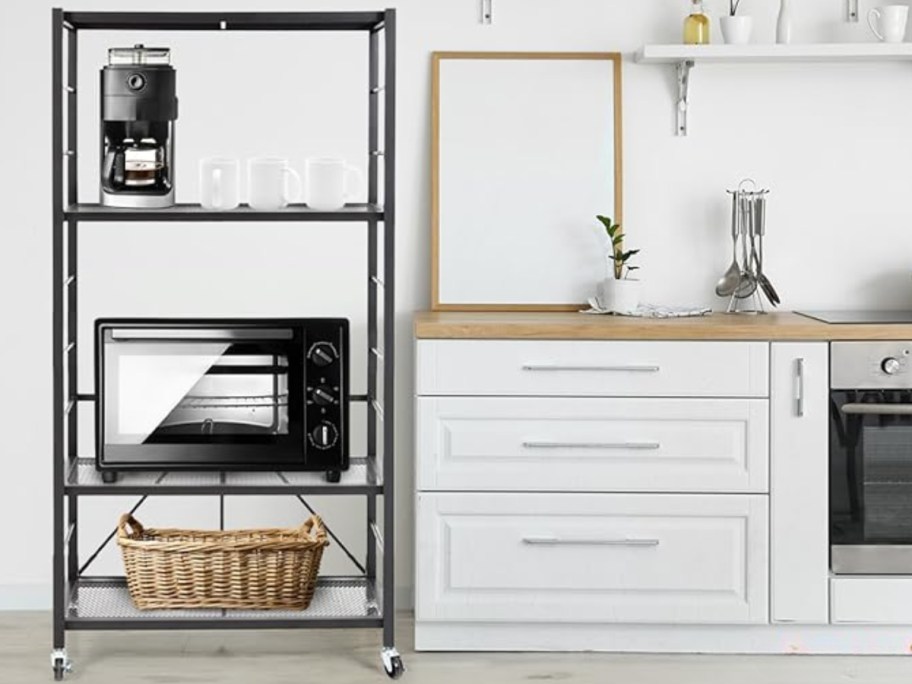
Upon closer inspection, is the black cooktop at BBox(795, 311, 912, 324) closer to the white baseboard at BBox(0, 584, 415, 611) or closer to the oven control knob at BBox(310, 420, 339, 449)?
the oven control knob at BBox(310, 420, 339, 449)

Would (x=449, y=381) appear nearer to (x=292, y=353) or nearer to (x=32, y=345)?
(x=292, y=353)

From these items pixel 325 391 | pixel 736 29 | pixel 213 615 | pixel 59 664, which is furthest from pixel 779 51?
pixel 59 664

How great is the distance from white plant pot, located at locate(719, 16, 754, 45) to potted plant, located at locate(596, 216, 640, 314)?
55 cm

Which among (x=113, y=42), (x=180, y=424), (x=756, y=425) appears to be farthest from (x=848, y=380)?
(x=113, y=42)

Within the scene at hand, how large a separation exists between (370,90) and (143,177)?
59cm

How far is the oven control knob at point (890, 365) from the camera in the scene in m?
3.53

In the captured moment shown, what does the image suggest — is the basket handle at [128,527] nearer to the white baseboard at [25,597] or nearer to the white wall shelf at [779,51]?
the white baseboard at [25,597]

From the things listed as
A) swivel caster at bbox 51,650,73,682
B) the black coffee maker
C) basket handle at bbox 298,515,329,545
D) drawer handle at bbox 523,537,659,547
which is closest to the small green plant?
drawer handle at bbox 523,537,659,547

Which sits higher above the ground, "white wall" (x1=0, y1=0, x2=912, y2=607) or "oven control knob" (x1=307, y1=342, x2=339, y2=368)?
"white wall" (x1=0, y1=0, x2=912, y2=607)

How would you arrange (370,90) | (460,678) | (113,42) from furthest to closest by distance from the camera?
(113,42)
(370,90)
(460,678)

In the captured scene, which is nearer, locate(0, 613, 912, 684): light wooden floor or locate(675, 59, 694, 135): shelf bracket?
locate(0, 613, 912, 684): light wooden floor

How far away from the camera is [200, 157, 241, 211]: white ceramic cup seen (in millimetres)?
3455

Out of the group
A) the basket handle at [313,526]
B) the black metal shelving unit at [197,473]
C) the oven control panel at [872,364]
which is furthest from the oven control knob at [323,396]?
the oven control panel at [872,364]

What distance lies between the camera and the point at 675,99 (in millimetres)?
3990
